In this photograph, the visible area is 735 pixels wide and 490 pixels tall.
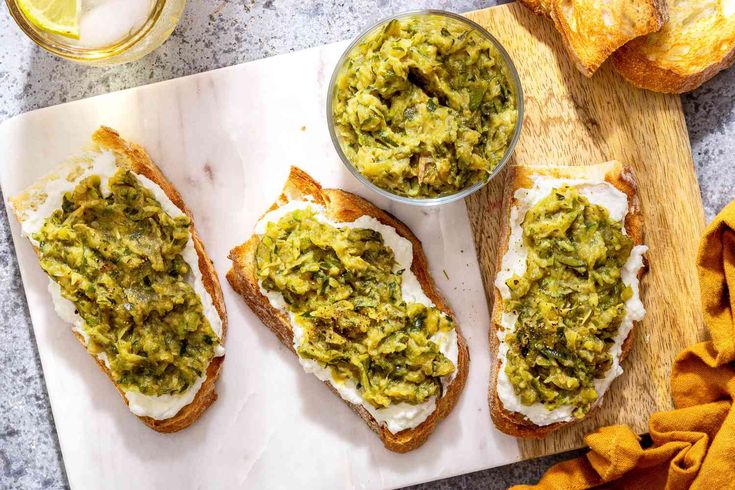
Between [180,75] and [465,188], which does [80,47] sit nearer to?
[180,75]

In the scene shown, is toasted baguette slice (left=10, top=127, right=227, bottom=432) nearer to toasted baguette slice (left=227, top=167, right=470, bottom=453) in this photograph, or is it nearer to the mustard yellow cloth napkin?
toasted baguette slice (left=227, top=167, right=470, bottom=453)

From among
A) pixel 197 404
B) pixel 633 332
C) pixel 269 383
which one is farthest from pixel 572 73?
pixel 197 404

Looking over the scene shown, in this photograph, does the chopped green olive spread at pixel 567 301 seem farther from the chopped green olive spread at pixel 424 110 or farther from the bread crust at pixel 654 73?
the bread crust at pixel 654 73

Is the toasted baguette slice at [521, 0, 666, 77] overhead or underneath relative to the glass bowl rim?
overhead

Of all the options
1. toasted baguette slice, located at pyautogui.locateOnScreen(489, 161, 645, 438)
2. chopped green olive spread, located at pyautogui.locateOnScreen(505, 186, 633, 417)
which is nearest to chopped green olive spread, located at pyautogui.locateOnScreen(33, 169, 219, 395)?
toasted baguette slice, located at pyautogui.locateOnScreen(489, 161, 645, 438)

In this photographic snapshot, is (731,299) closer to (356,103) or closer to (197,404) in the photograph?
(356,103)

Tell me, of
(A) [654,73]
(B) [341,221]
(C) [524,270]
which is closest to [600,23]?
(A) [654,73]

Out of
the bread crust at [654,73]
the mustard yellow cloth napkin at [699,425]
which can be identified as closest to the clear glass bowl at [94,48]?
the bread crust at [654,73]

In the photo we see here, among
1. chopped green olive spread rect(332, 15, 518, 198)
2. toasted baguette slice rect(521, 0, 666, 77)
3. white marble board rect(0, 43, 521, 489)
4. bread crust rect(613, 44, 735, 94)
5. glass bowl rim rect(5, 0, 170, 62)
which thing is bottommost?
white marble board rect(0, 43, 521, 489)
